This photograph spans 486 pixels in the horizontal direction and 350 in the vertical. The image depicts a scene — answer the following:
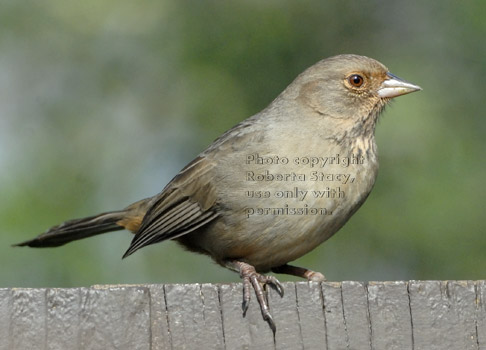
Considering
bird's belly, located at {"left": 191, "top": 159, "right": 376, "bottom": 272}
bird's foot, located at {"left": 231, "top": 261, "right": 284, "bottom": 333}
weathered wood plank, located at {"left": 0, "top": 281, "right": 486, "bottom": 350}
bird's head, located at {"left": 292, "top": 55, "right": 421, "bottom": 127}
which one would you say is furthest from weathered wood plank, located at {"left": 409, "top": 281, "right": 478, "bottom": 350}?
bird's head, located at {"left": 292, "top": 55, "right": 421, "bottom": 127}

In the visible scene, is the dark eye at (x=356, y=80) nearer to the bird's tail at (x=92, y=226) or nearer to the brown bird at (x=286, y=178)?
the brown bird at (x=286, y=178)

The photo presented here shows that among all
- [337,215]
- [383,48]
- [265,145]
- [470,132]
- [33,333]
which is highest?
[383,48]

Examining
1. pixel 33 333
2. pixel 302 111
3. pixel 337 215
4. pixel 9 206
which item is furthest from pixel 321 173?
pixel 9 206

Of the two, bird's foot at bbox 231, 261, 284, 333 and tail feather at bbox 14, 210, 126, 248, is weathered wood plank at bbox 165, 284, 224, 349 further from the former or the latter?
tail feather at bbox 14, 210, 126, 248

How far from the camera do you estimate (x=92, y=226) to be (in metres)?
6.43

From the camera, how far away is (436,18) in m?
7.72

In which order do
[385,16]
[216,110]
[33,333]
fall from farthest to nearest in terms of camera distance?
[385,16] → [216,110] → [33,333]

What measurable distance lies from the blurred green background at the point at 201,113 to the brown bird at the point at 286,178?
1011 mm

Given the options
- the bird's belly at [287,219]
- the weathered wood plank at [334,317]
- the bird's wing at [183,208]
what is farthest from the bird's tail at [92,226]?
the weathered wood plank at [334,317]

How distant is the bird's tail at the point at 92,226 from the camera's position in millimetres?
6316

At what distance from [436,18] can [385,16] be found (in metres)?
0.42

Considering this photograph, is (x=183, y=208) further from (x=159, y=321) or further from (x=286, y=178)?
(x=159, y=321)

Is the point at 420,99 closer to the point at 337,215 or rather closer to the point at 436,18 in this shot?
the point at 436,18

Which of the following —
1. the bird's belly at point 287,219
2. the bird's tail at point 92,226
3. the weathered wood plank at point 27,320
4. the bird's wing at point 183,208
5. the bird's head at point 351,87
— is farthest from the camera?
the bird's tail at point 92,226
